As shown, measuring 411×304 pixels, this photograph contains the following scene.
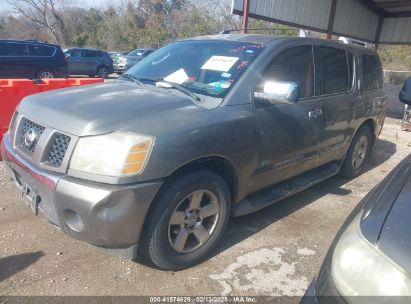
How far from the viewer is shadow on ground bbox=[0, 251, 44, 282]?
9.24ft

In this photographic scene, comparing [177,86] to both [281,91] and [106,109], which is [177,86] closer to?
[106,109]

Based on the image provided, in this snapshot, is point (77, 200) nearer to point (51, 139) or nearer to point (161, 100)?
point (51, 139)

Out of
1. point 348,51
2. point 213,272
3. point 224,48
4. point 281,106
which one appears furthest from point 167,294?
point 348,51

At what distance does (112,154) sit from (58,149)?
0.45 meters

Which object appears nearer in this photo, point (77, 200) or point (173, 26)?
point (77, 200)

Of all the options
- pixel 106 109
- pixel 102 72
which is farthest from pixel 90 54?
pixel 106 109

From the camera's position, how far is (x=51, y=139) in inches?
101

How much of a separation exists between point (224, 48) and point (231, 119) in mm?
974

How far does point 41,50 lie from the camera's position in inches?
533

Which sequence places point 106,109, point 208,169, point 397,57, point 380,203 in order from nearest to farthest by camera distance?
point 380,203
point 106,109
point 208,169
point 397,57

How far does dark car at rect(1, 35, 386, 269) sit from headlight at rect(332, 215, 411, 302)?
1314 millimetres

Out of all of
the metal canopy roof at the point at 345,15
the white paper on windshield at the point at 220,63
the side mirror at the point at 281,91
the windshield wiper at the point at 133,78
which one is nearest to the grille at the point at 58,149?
the windshield wiper at the point at 133,78

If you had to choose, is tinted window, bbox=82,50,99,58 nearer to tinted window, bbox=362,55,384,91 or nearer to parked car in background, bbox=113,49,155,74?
parked car in background, bbox=113,49,155,74

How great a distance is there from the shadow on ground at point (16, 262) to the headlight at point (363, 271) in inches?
95.4
